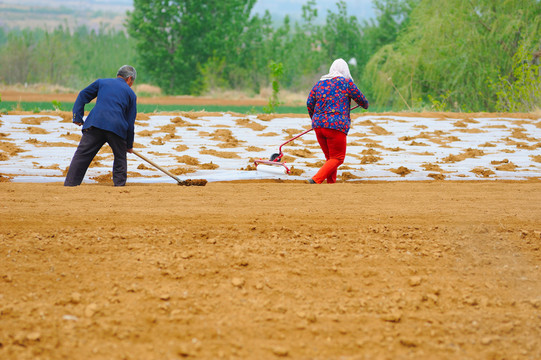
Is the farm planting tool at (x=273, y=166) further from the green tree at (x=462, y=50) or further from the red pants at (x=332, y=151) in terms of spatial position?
the green tree at (x=462, y=50)

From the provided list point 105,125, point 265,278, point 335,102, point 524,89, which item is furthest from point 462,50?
point 265,278

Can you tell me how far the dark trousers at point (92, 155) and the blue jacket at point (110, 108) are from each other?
0.09 metres

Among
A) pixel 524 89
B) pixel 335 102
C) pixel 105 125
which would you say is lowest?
pixel 105 125

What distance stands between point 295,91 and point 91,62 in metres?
13.9

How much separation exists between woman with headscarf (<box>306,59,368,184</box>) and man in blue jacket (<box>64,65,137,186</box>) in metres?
1.94

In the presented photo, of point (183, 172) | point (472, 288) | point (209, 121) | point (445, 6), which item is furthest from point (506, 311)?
point (445, 6)

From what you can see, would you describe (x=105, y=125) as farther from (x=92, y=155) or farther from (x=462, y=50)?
(x=462, y=50)

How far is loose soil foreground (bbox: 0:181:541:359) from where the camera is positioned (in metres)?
2.44

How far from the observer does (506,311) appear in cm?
279

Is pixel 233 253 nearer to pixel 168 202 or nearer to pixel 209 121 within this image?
pixel 168 202

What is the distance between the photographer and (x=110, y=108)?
17.4 ft

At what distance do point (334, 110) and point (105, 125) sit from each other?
2300mm

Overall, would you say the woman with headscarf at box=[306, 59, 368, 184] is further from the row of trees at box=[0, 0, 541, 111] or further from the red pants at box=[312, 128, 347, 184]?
the row of trees at box=[0, 0, 541, 111]

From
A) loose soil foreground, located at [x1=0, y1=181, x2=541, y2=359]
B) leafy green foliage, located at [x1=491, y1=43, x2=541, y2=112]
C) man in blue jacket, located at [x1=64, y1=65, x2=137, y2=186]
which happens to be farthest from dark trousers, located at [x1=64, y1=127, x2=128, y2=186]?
leafy green foliage, located at [x1=491, y1=43, x2=541, y2=112]
